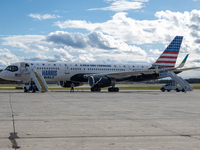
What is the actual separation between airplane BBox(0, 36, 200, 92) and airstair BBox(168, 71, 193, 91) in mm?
574

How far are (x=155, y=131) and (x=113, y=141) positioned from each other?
1.88 metres

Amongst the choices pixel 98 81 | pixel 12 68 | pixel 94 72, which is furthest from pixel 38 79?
pixel 94 72

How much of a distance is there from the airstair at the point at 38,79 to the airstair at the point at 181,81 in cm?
1915

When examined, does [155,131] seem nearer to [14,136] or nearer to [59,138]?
[59,138]

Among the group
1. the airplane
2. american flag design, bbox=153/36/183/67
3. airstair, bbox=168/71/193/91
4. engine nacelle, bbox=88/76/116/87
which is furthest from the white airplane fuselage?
airstair, bbox=168/71/193/91

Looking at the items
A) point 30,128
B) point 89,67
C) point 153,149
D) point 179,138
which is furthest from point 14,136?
point 89,67

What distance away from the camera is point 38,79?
111ft

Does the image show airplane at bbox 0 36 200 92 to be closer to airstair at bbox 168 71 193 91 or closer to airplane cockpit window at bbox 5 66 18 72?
airplane cockpit window at bbox 5 66 18 72

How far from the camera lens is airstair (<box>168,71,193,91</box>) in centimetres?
3875

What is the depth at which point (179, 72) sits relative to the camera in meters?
41.9

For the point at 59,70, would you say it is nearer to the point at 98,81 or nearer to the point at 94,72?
the point at 94,72

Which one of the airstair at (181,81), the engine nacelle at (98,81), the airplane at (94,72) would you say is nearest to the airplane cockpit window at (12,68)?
the airplane at (94,72)

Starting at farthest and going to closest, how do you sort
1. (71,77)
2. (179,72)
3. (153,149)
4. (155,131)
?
(179,72)
(71,77)
(155,131)
(153,149)

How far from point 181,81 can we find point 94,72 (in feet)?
42.7
